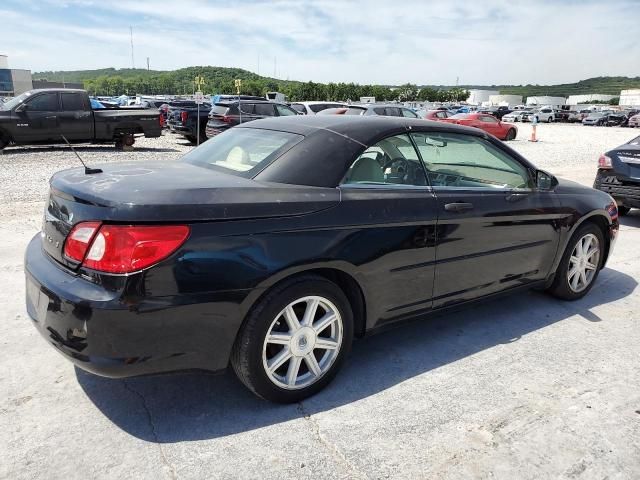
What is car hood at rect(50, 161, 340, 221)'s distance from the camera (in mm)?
2410

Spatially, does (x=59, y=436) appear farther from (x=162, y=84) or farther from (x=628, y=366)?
(x=162, y=84)

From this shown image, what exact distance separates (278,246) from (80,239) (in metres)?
0.95

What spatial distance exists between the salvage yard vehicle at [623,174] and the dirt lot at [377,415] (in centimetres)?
407

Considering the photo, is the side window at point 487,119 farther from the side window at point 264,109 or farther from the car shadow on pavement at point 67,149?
the car shadow on pavement at point 67,149

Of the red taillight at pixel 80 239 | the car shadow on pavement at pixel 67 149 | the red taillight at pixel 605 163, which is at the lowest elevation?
the car shadow on pavement at pixel 67 149

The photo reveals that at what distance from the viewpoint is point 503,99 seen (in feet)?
393

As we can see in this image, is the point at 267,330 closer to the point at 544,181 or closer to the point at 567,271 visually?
the point at 544,181

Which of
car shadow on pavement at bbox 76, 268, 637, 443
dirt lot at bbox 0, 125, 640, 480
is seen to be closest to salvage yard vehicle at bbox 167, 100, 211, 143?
dirt lot at bbox 0, 125, 640, 480

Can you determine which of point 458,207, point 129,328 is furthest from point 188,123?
point 129,328

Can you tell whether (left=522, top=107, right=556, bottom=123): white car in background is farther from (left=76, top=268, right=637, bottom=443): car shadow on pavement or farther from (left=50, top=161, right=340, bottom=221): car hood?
(left=50, top=161, right=340, bottom=221): car hood

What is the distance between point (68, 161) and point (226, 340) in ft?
39.4

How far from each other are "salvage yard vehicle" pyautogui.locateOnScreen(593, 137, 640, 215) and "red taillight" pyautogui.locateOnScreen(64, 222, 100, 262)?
744 centimetres

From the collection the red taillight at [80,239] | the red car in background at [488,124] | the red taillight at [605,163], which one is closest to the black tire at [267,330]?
the red taillight at [80,239]

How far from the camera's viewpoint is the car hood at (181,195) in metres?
2.41
